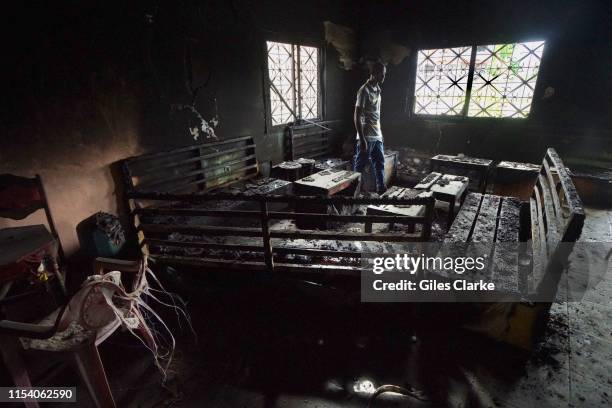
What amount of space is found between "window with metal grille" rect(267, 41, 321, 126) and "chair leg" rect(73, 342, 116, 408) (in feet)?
21.4

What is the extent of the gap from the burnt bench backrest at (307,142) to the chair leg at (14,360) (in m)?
6.95

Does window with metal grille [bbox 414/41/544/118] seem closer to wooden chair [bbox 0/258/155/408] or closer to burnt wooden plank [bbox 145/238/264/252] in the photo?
burnt wooden plank [bbox 145/238/264/252]

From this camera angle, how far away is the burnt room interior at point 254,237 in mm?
2992

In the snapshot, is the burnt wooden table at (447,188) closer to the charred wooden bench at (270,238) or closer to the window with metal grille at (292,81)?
the charred wooden bench at (270,238)

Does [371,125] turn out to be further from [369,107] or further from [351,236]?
[351,236]

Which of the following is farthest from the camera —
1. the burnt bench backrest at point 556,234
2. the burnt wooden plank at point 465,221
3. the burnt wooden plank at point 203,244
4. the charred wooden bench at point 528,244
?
the burnt wooden plank at point 465,221

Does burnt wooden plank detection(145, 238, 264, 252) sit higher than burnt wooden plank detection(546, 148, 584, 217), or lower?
lower

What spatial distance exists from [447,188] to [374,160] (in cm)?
235

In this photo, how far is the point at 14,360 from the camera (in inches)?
97.3

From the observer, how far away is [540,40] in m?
8.00

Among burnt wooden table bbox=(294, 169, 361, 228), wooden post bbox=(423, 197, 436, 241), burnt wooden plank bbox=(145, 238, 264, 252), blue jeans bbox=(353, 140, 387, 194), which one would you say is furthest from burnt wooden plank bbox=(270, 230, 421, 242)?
blue jeans bbox=(353, 140, 387, 194)

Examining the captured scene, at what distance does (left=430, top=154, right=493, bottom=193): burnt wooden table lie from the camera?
26.5 ft

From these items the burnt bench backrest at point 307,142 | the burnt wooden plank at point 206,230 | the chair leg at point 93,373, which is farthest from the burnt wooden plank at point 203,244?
the burnt bench backrest at point 307,142

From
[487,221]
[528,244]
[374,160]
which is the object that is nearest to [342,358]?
[487,221]
